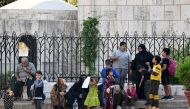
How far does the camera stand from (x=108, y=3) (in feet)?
78.2

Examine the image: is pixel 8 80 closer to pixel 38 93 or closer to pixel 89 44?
pixel 38 93

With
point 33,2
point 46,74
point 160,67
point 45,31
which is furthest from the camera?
point 33,2

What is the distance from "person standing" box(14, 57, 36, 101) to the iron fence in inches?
38.4

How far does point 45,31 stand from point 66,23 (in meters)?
0.81

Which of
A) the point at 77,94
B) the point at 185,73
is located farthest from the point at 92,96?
the point at 185,73

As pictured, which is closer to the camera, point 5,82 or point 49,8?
point 5,82

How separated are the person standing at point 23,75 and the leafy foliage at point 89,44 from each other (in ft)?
8.67

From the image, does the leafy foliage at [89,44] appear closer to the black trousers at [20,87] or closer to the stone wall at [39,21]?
the stone wall at [39,21]

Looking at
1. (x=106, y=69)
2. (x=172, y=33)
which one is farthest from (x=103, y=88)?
(x=172, y=33)

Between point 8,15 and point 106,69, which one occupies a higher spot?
point 8,15

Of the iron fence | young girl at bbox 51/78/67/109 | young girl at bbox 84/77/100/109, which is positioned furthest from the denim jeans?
young girl at bbox 51/78/67/109

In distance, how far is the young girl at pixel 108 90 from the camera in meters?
18.5

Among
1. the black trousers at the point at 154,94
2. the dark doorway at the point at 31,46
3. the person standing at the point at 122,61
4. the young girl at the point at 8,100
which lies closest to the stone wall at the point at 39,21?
the dark doorway at the point at 31,46

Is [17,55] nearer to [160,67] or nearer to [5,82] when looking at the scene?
[5,82]
